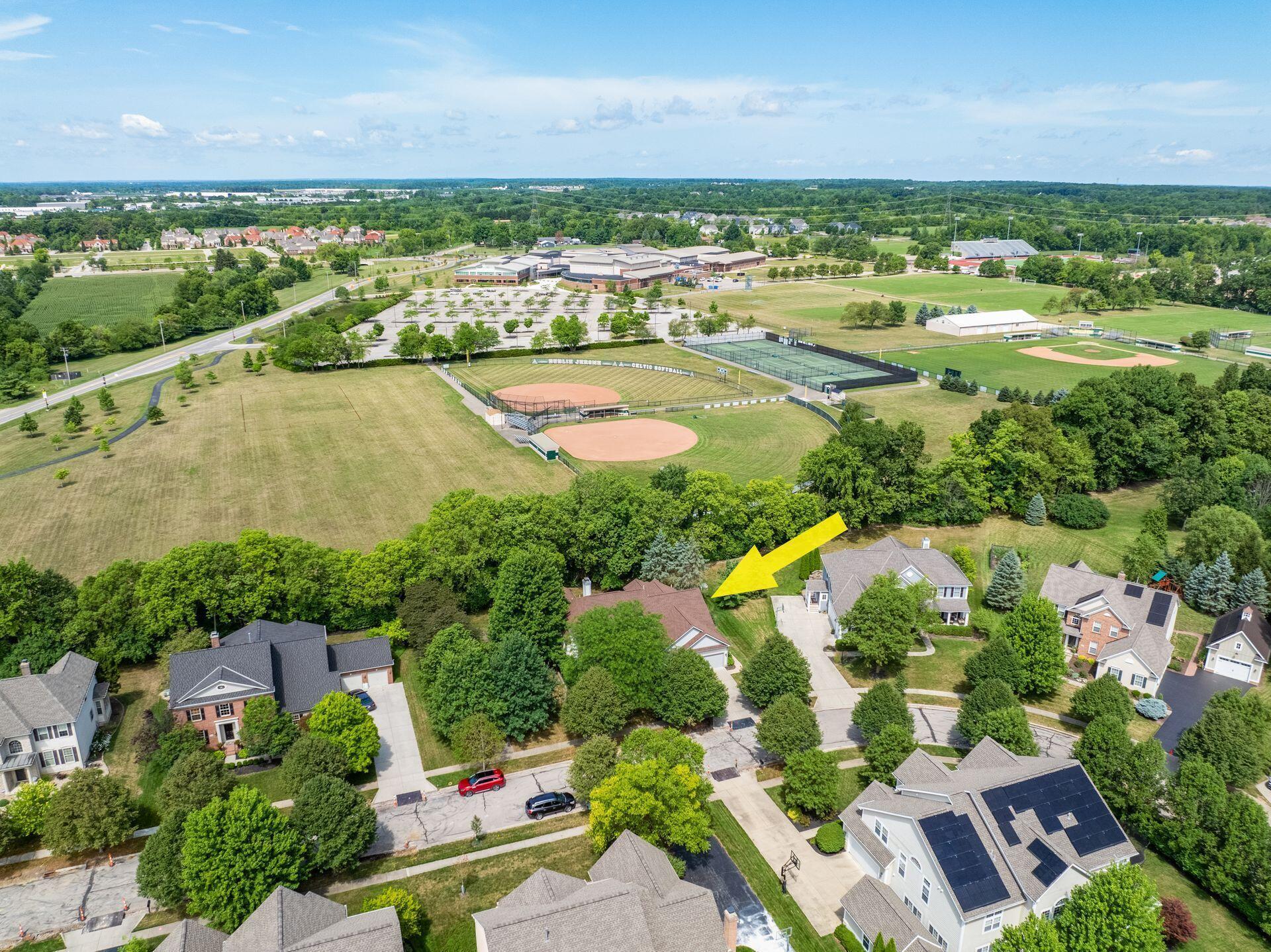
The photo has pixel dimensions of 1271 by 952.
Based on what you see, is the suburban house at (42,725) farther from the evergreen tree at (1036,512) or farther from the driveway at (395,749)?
the evergreen tree at (1036,512)

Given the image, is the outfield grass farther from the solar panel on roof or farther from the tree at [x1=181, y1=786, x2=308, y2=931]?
the solar panel on roof

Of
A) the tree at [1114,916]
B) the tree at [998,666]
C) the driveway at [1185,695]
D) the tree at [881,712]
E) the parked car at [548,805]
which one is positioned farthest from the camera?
the tree at [998,666]

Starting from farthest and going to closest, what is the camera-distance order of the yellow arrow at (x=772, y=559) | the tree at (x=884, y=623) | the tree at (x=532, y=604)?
the yellow arrow at (x=772, y=559), the tree at (x=532, y=604), the tree at (x=884, y=623)

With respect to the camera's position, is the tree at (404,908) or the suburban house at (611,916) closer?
the suburban house at (611,916)

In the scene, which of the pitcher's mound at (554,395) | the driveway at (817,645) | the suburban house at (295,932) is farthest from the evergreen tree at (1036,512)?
the suburban house at (295,932)

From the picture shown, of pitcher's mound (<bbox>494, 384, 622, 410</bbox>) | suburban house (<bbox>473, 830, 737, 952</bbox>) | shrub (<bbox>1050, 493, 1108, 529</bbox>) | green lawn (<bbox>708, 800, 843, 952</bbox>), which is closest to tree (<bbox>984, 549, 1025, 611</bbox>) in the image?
shrub (<bbox>1050, 493, 1108, 529</bbox>)

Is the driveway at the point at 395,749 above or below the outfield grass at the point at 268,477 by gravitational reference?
below

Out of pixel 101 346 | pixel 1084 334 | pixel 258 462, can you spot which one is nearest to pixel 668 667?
pixel 258 462
